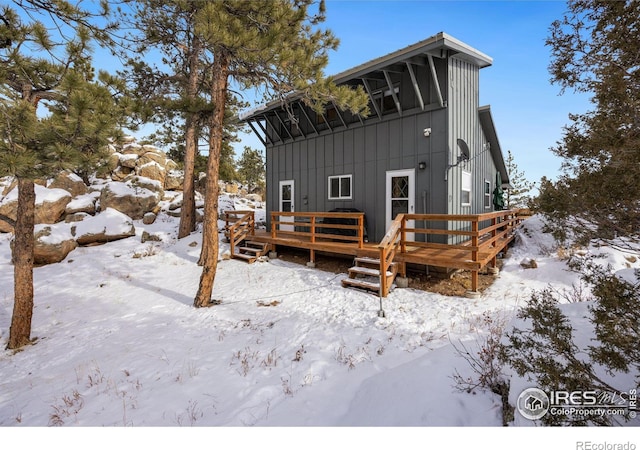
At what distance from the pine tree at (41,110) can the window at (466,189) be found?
8.53 metres

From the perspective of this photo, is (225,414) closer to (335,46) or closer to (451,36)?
(335,46)

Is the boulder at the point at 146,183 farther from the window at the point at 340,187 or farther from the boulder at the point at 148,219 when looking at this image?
the window at the point at 340,187

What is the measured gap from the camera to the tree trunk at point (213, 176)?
5984 mm

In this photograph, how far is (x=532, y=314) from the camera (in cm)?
221

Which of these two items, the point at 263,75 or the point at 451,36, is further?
the point at 451,36

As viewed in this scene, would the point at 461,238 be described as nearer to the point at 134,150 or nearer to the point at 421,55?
the point at 421,55

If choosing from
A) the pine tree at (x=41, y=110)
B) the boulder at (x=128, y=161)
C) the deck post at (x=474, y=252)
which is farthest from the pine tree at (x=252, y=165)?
the deck post at (x=474, y=252)

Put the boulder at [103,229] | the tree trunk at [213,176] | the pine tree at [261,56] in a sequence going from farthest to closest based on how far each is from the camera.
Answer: the boulder at [103,229], the tree trunk at [213,176], the pine tree at [261,56]

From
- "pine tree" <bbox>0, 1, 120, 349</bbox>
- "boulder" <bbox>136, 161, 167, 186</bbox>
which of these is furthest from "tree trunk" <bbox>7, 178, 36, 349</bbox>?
"boulder" <bbox>136, 161, 167, 186</bbox>

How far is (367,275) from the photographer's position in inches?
266

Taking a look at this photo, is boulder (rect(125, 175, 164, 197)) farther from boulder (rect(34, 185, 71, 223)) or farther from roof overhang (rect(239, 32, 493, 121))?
roof overhang (rect(239, 32, 493, 121))

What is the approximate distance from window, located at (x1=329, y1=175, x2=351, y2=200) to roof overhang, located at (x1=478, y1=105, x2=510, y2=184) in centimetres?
521
